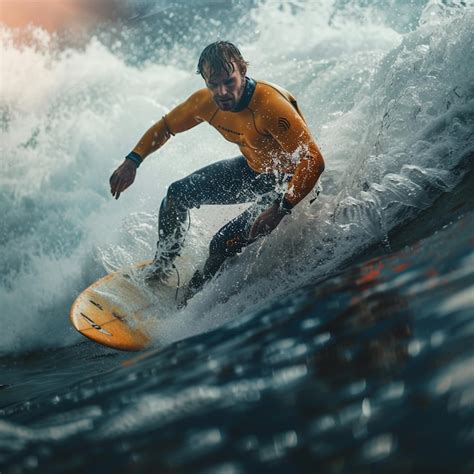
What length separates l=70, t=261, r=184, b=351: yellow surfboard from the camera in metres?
3.07

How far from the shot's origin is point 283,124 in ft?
9.90

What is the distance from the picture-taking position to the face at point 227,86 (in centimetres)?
310

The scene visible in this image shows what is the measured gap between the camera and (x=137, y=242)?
4902mm

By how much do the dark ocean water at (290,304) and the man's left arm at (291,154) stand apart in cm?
33

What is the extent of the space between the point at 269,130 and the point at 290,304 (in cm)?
127

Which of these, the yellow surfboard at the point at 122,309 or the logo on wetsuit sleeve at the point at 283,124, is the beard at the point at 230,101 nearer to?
the logo on wetsuit sleeve at the point at 283,124

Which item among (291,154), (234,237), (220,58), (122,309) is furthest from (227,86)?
(122,309)

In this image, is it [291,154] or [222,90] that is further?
[222,90]

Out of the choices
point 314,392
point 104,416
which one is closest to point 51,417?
point 104,416

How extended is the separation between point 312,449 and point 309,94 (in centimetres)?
754

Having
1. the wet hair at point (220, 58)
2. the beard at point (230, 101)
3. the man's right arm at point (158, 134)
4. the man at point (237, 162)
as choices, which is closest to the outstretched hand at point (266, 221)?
the man at point (237, 162)

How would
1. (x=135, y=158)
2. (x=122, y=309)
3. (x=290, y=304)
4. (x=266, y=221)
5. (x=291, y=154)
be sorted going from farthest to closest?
1. (x=135, y=158)
2. (x=122, y=309)
3. (x=291, y=154)
4. (x=266, y=221)
5. (x=290, y=304)

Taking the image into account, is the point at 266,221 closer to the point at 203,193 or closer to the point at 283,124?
the point at 283,124

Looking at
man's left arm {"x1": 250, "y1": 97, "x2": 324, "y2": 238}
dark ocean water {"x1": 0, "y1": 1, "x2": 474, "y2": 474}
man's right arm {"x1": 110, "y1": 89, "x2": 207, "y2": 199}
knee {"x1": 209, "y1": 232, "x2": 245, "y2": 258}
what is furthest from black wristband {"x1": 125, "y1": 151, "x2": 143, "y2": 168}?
man's left arm {"x1": 250, "y1": 97, "x2": 324, "y2": 238}
